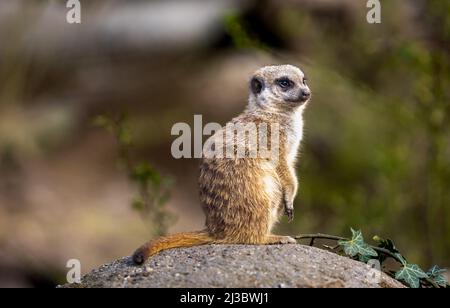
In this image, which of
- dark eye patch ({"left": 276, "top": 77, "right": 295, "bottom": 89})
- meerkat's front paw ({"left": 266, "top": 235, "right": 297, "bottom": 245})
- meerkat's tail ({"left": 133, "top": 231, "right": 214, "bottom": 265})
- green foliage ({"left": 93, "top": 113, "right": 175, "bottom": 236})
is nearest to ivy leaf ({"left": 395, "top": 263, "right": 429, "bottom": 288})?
meerkat's front paw ({"left": 266, "top": 235, "right": 297, "bottom": 245})

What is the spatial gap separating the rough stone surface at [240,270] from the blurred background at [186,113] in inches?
71.1

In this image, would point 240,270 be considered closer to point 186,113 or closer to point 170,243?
point 170,243

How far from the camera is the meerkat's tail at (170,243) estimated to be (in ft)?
11.5

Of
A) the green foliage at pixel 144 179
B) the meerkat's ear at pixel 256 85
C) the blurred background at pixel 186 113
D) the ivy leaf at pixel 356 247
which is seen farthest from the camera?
the blurred background at pixel 186 113

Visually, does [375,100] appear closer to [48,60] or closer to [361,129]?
[361,129]

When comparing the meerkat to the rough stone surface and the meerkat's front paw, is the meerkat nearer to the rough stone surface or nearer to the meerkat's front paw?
the meerkat's front paw

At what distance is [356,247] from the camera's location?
11.9 feet

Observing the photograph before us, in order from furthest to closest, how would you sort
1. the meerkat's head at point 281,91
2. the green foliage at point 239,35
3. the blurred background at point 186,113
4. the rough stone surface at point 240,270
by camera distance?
the blurred background at point 186,113, the green foliage at point 239,35, the meerkat's head at point 281,91, the rough stone surface at point 240,270

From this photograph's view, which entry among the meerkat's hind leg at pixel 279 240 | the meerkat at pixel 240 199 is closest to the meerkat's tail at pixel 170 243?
the meerkat at pixel 240 199

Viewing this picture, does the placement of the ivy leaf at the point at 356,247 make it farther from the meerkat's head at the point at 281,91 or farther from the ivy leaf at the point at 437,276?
the meerkat's head at the point at 281,91

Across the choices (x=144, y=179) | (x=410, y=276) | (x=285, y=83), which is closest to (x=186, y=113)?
(x=144, y=179)

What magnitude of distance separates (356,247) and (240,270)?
2.02 ft

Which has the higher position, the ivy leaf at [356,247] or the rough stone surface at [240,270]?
the ivy leaf at [356,247]
